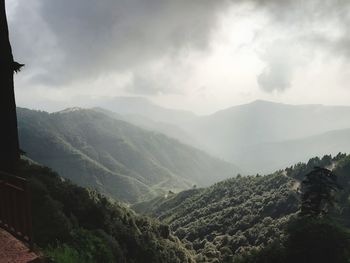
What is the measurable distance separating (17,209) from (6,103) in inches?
184

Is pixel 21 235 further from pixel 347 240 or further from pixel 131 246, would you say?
pixel 131 246

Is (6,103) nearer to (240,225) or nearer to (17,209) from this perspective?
(17,209)

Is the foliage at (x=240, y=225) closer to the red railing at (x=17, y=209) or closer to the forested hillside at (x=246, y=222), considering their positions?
the forested hillside at (x=246, y=222)

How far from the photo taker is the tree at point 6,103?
13523 millimetres

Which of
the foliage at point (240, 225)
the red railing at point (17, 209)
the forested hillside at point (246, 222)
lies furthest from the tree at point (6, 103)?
the foliage at point (240, 225)

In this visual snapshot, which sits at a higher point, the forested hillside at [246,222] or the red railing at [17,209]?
the red railing at [17,209]

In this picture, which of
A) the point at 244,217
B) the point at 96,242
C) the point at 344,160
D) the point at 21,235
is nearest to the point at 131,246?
the point at 96,242

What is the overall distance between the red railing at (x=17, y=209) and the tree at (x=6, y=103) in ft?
8.15

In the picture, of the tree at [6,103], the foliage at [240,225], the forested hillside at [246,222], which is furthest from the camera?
the foliage at [240,225]

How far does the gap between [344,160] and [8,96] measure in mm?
194116

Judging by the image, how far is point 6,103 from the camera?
1356 cm

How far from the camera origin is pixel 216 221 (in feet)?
570

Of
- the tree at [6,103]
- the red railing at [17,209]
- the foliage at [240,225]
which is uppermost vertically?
the tree at [6,103]

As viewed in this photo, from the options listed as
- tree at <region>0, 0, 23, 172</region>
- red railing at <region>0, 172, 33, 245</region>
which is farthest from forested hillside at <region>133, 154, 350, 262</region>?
red railing at <region>0, 172, 33, 245</region>
